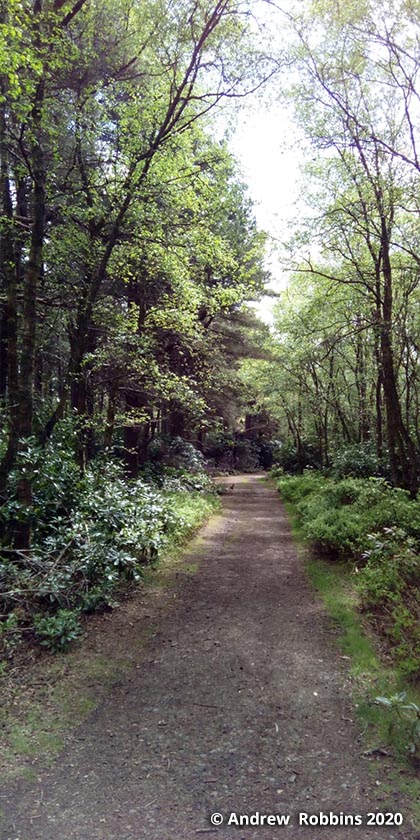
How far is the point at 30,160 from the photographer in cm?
608

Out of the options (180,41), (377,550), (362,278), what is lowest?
(377,550)

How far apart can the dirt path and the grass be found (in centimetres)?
10

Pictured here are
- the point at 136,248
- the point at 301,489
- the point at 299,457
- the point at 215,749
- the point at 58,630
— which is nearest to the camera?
the point at 215,749

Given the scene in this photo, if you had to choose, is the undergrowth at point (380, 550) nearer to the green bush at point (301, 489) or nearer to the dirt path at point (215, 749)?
the dirt path at point (215, 749)

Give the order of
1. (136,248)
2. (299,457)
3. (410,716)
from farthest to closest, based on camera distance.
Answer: (299,457) < (136,248) < (410,716)

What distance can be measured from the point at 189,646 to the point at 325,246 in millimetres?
8696

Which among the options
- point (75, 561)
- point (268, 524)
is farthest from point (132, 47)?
point (268, 524)

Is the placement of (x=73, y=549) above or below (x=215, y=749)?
above

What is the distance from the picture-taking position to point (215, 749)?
10.4 ft

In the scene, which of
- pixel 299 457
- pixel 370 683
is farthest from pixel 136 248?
pixel 299 457

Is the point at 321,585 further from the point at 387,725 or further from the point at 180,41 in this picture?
the point at 180,41

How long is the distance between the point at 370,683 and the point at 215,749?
1.55 meters

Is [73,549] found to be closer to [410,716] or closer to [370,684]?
[370,684]

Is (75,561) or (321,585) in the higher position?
(75,561)
